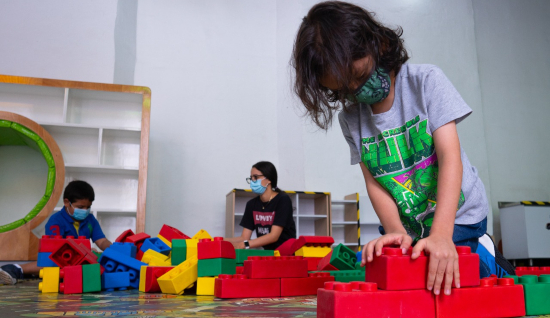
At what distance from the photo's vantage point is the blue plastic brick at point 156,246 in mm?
2432

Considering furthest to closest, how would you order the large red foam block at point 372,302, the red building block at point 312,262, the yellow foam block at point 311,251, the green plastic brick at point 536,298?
1. the yellow foam block at point 311,251
2. the red building block at point 312,262
3. the green plastic brick at point 536,298
4. the large red foam block at point 372,302

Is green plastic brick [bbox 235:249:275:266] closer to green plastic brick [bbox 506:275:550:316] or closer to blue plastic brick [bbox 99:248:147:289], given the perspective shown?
blue plastic brick [bbox 99:248:147:289]

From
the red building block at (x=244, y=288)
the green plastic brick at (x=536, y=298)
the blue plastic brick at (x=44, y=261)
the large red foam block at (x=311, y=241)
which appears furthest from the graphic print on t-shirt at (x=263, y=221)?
the green plastic brick at (x=536, y=298)

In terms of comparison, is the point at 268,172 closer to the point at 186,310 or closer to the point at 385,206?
the point at 385,206

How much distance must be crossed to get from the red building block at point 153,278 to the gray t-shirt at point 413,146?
96 cm

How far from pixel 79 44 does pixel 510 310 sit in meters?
4.63

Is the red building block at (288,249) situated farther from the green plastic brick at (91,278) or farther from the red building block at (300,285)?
the green plastic brick at (91,278)

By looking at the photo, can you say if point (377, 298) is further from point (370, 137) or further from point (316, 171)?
point (316, 171)

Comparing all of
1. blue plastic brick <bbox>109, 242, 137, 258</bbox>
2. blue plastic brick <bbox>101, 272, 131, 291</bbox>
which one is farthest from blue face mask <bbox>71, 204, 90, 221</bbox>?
blue plastic brick <bbox>101, 272, 131, 291</bbox>

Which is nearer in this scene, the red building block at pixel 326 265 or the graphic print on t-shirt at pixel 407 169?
the graphic print on t-shirt at pixel 407 169

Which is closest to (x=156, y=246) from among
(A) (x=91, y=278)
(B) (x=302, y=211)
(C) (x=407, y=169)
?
(A) (x=91, y=278)

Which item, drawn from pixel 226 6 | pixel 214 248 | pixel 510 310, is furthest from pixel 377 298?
pixel 226 6

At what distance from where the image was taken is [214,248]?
159cm

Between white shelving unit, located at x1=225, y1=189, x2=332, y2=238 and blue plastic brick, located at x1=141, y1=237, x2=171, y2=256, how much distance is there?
154 cm
